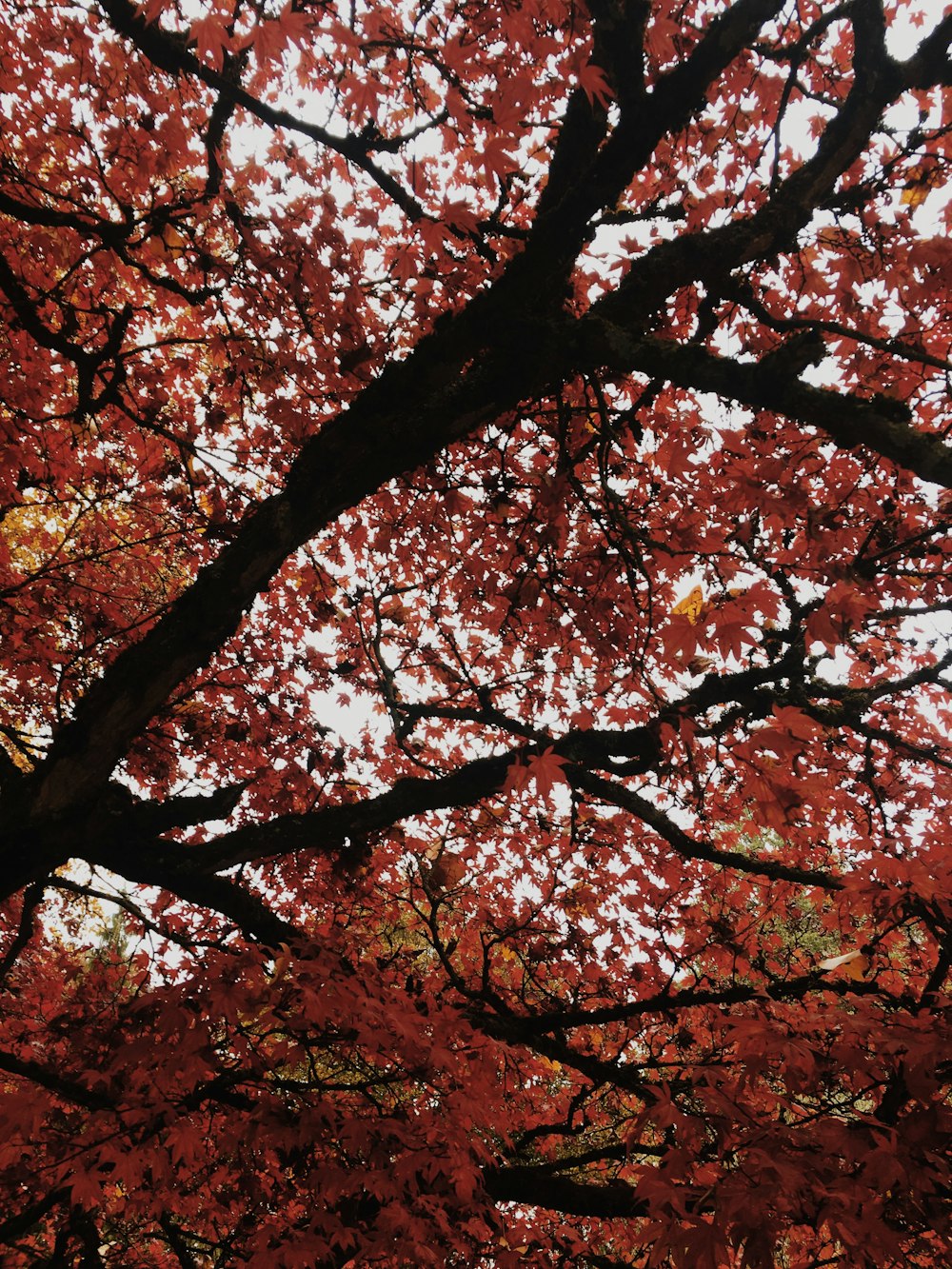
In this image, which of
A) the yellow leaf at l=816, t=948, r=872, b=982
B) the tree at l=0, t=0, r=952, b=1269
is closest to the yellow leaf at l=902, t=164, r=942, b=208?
the tree at l=0, t=0, r=952, b=1269

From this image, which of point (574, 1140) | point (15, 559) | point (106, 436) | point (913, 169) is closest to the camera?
point (913, 169)

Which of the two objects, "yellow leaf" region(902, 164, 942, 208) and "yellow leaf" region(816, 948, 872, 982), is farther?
"yellow leaf" region(902, 164, 942, 208)

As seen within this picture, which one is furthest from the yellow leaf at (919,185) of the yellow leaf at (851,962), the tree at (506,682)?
the yellow leaf at (851,962)

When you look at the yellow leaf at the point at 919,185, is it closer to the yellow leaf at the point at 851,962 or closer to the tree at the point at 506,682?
the tree at the point at 506,682

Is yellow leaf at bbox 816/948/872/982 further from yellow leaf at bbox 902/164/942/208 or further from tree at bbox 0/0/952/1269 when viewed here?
yellow leaf at bbox 902/164/942/208

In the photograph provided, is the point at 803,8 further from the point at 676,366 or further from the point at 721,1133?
the point at 721,1133

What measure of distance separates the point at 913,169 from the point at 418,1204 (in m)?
7.34

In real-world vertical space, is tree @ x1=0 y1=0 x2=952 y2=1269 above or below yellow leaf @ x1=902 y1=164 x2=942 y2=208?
below

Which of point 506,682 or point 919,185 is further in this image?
point 506,682

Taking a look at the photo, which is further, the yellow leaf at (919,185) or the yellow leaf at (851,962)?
the yellow leaf at (919,185)

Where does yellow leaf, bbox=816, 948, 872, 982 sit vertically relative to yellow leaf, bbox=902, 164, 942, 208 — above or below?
below

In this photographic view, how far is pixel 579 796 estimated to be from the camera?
14.3 feet

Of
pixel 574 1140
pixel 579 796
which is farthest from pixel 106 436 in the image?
pixel 574 1140

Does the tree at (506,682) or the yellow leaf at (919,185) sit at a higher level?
the yellow leaf at (919,185)
